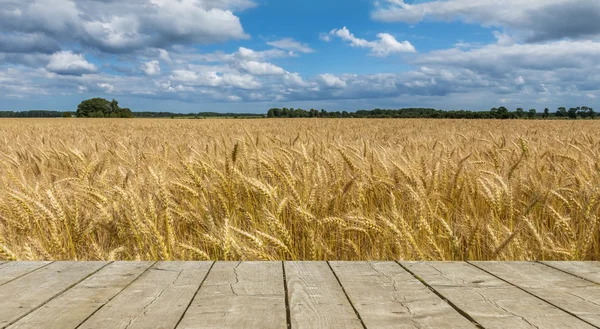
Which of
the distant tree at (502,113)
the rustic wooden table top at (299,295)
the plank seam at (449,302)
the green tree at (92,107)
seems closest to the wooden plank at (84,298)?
the rustic wooden table top at (299,295)

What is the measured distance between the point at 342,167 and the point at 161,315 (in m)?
2.28

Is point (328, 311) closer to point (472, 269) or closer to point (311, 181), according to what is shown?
point (472, 269)

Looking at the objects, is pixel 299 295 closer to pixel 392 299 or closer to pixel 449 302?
pixel 392 299

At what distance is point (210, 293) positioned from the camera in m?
1.54

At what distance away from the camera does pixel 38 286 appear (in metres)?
1.63

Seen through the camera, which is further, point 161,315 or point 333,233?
point 333,233

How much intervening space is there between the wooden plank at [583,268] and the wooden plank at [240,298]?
1151mm

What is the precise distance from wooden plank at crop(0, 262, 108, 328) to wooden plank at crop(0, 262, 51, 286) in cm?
4

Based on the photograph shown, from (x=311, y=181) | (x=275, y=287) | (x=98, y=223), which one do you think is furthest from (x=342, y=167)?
(x=275, y=287)

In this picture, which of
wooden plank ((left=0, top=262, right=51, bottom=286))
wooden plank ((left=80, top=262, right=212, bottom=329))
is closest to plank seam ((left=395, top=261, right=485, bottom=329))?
wooden plank ((left=80, top=262, right=212, bottom=329))

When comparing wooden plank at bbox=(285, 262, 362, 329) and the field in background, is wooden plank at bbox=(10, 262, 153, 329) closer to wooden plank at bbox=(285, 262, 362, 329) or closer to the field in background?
the field in background

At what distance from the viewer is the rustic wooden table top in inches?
52.4

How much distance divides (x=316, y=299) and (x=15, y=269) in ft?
4.02

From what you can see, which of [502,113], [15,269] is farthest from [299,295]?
[502,113]
